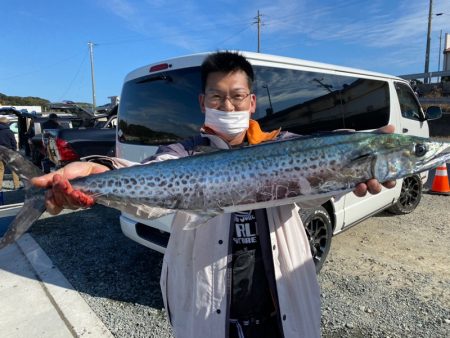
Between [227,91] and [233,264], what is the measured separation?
910mm

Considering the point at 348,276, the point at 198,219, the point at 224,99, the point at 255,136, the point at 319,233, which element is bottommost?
the point at 348,276

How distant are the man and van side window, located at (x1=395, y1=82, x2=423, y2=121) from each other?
496cm

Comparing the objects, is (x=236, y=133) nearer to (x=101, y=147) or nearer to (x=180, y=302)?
→ (x=180, y=302)

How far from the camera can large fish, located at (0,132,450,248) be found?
6.05 feet

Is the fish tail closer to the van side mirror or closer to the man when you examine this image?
the man

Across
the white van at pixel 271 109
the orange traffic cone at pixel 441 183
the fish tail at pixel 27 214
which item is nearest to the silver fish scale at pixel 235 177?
the fish tail at pixel 27 214

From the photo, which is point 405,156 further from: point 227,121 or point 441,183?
point 441,183

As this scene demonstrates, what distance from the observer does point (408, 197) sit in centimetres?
704

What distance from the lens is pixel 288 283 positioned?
193cm

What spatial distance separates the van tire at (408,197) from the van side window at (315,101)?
179cm

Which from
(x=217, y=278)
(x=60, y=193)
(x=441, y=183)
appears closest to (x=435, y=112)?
(x=441, y=183)

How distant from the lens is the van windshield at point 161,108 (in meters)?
3.72

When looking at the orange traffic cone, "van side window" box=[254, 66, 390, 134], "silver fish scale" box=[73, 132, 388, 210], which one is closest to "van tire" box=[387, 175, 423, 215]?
"van side window" box=[254, 66, 390, 134]

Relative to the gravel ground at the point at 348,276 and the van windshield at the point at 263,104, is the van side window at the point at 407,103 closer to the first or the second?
the van windshield at the point at 263,104
